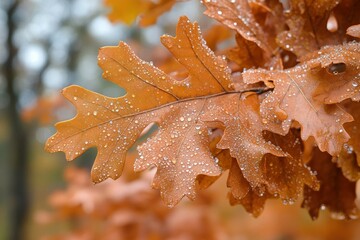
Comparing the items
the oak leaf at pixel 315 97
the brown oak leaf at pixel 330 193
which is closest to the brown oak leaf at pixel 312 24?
the oak leaf at pixel 315 97

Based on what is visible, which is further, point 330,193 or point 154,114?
point 330,193

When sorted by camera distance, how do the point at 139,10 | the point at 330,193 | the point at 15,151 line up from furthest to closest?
the point at 15,151 → the point at 139,10 → the point at 330,193

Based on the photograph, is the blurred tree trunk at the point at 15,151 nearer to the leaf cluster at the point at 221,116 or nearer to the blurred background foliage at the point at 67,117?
the blurred background foliage at the point at 67,117

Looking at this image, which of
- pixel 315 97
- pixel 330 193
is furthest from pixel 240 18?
pixel 330 193

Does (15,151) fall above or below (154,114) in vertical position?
below

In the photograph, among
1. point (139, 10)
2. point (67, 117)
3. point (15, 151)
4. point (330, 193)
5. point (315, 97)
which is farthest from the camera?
A: point (67, 117)

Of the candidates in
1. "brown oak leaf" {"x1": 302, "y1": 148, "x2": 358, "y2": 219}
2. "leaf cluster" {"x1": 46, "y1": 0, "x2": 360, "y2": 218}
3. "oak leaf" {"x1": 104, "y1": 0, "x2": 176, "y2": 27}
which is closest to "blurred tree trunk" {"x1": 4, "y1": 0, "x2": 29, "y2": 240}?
"oak leaf" {"x1": 104, "y1": 0, "x2": 176, "y2": 27}

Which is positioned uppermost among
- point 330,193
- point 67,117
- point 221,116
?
point 221,116

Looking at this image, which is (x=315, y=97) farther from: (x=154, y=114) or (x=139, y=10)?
(x=139, y=10)
